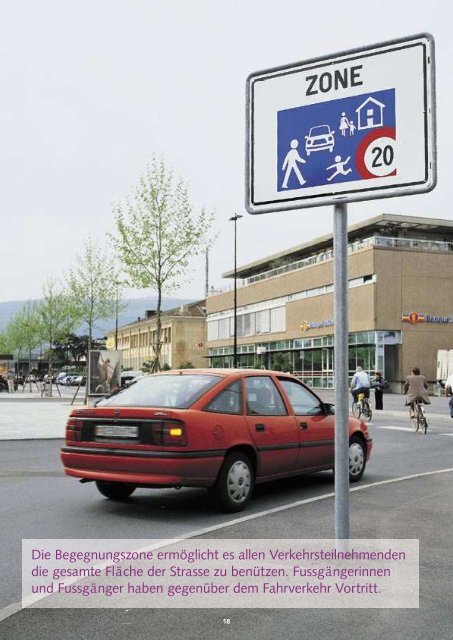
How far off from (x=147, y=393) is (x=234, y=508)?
159cm

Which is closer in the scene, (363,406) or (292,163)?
(292,163)

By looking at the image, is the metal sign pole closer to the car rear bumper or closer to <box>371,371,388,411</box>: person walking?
the car rear bumper

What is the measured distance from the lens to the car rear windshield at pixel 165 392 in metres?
8.16

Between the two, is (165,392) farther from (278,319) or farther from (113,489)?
(278,319)

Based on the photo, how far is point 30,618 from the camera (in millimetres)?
4410

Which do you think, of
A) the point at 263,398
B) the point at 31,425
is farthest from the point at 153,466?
the point at 31,425

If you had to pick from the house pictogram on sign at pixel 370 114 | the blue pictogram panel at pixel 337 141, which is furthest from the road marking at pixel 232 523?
the house pictogram on sign at pixel 370 114

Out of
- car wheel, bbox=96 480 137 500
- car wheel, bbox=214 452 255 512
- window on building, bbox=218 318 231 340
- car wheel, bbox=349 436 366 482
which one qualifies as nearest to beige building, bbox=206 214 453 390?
window on building, bbox=218 318 231 340

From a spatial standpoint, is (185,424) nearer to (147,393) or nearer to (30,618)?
(147,393)

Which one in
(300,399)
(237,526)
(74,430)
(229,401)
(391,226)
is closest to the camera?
(237,526)

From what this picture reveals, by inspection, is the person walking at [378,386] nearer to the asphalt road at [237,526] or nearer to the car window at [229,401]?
the asphalt road at [237,526]

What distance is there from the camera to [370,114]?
472cm

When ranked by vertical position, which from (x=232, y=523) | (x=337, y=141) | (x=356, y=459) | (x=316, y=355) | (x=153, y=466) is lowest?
(x=232, y=523)

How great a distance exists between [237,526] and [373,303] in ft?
157
